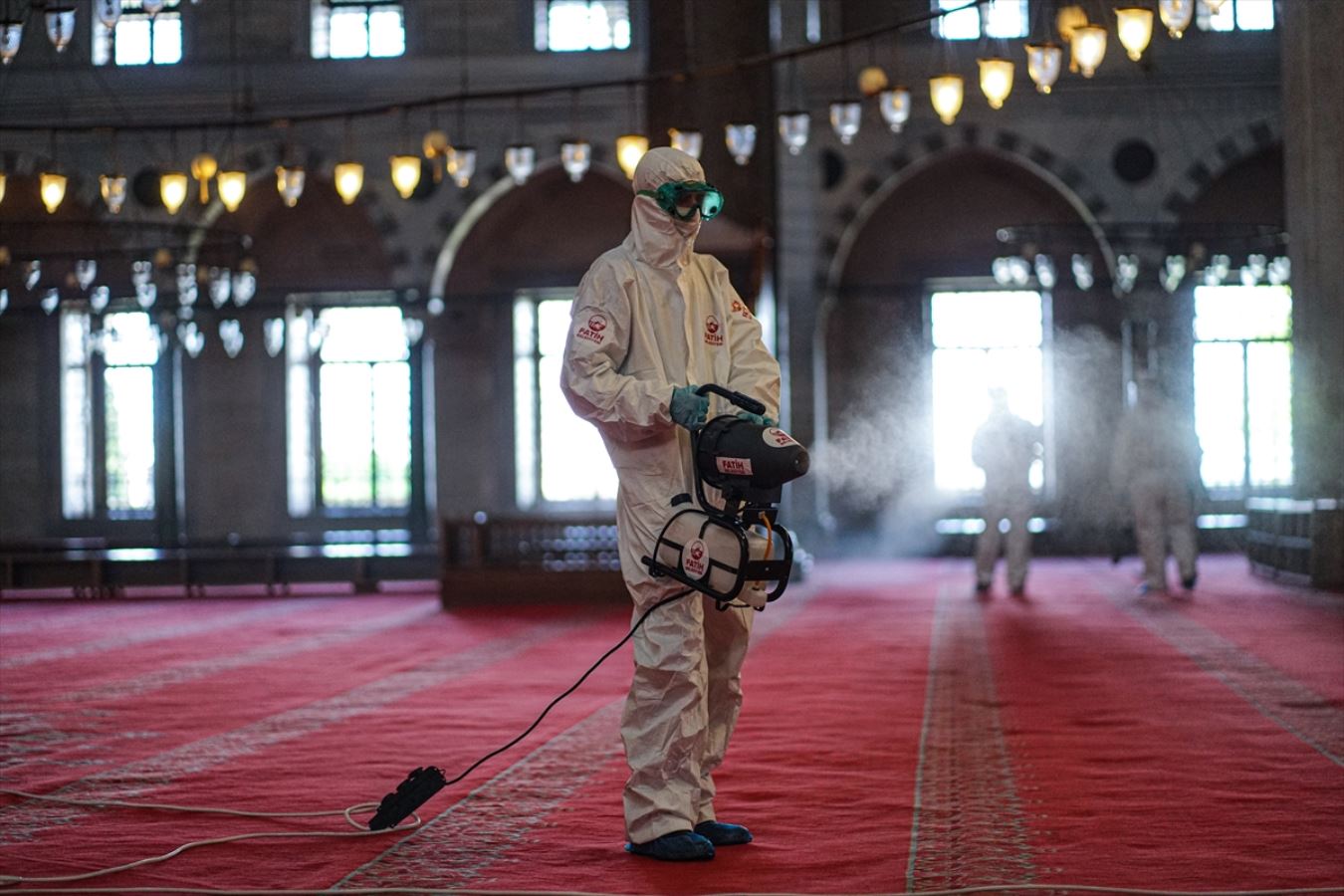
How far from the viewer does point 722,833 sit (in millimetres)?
3613

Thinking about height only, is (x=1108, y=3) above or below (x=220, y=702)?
above

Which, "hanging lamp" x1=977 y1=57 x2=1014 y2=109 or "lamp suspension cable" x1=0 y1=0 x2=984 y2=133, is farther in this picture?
"hanging lamp" x1=977 y1=57 x2=1014 y2=109

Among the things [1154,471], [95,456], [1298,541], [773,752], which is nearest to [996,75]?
[1154,471]

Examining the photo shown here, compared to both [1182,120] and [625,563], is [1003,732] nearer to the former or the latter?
[625,563]

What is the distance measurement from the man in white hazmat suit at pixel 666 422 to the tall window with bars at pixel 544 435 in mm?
13784

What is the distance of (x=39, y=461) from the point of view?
58.0 ft

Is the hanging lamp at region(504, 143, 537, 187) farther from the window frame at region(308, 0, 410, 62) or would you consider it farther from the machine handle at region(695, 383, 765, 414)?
the machine handle at region(695, 383, 765, 414)

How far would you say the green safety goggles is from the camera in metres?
3.60

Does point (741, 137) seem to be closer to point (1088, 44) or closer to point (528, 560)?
point (1088, 44)

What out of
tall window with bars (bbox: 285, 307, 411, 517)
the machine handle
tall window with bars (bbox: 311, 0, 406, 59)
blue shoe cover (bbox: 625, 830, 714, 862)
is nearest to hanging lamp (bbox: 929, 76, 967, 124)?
the machine handle

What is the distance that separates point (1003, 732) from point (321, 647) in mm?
4423

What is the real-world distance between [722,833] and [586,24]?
550 inches

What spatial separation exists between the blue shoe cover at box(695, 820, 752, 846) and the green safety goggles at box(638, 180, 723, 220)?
4.17 feet

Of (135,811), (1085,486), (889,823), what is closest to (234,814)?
(135,811)
